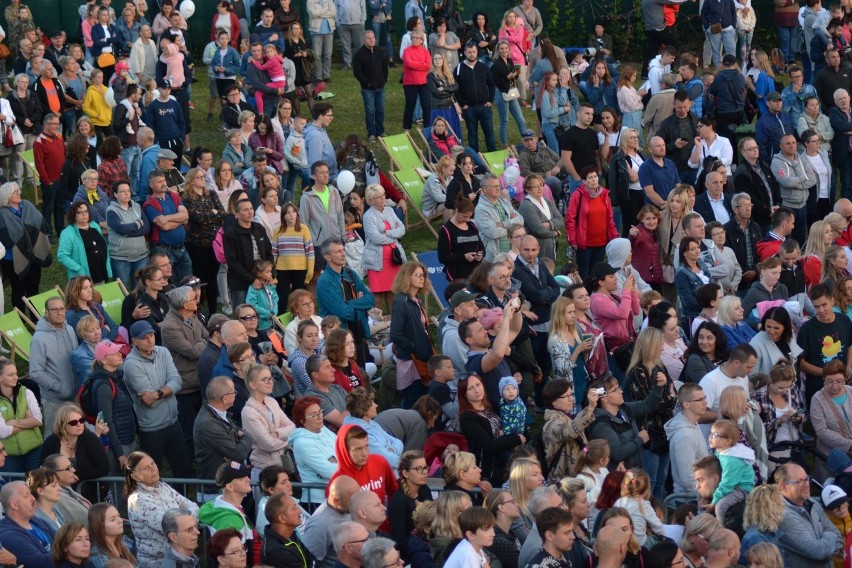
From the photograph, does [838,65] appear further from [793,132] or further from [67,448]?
[67,448]

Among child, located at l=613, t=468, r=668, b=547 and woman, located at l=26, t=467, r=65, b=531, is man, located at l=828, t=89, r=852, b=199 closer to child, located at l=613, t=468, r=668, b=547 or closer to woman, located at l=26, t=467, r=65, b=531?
child, located at l=613, t=468, r=668, b=547

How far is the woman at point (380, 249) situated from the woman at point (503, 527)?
4.88 meters

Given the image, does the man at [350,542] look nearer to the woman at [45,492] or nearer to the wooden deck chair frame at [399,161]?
the woman at [45,492]

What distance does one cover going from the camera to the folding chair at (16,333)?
12.3 metres

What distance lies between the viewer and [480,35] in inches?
779

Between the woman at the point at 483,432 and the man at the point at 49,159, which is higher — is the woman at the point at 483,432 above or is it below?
below

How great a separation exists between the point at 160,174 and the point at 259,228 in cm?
126

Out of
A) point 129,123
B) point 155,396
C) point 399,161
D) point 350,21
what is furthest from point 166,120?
point 155,396

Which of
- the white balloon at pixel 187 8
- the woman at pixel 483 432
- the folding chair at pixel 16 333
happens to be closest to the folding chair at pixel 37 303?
the folding chair at pixel 16 333

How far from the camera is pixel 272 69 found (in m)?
18.7

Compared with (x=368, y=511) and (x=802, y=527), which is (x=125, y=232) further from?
(x=802, y=527)

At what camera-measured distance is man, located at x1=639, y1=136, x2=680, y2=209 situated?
48.6 feet

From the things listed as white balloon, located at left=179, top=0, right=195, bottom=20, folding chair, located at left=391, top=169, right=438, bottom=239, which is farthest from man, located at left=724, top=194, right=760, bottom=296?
white balloon, located at left=179, top=0, right=195, bottom=20

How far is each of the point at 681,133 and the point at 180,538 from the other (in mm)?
→ 9201
